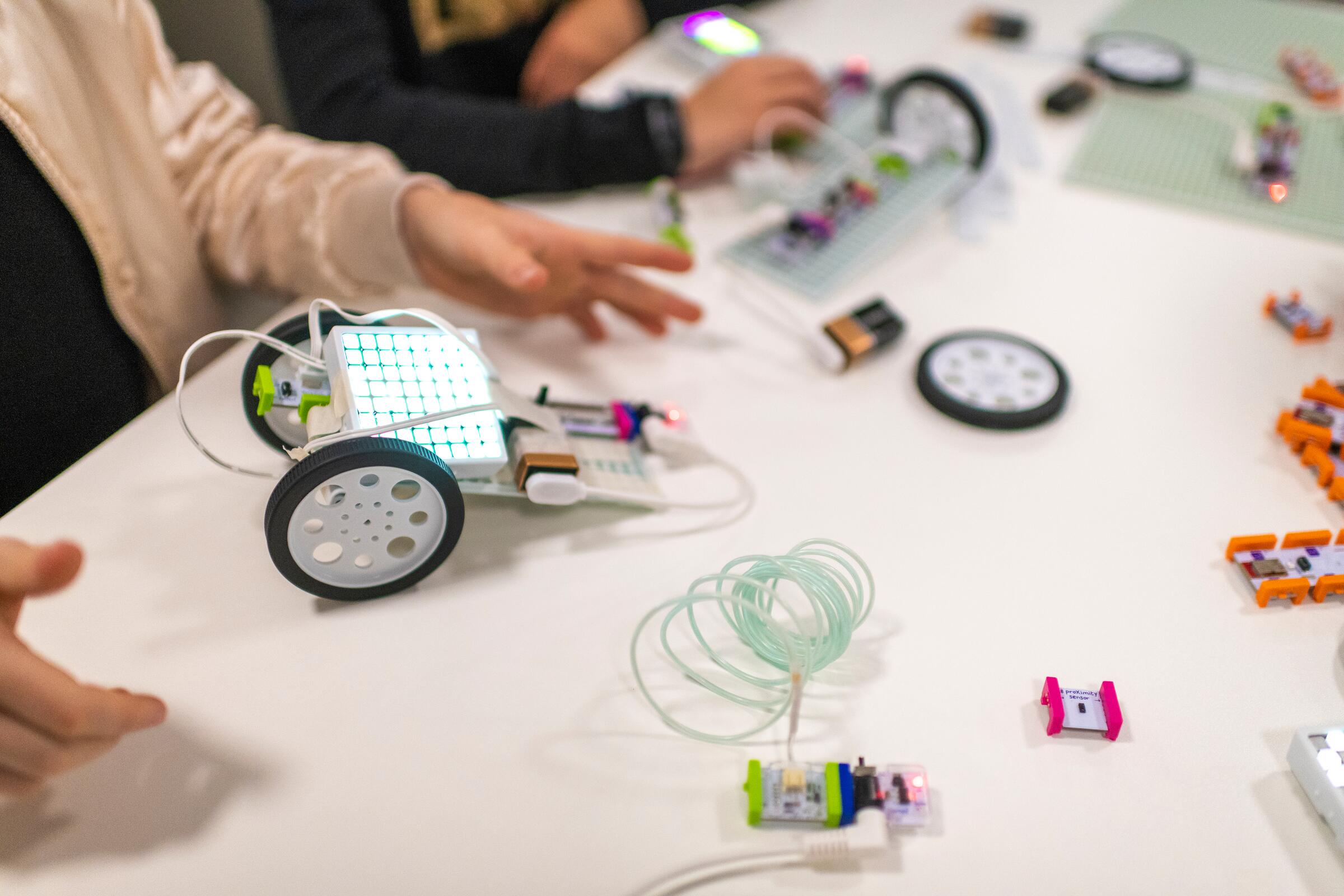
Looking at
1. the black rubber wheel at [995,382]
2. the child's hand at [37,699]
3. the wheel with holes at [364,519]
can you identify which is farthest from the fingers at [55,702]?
the black rubber wheel at [995,382]

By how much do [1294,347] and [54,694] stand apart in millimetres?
909

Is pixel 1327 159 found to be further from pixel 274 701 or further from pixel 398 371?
pixel 274 701

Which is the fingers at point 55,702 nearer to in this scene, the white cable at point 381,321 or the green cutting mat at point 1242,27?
the white cable at point 381,321

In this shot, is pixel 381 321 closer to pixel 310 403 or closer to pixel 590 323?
pixel 310 403

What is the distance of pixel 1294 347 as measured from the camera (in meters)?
0.77

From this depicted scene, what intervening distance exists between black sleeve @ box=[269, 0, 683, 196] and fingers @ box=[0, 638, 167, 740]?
0.66m

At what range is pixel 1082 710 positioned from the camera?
20.4 inches

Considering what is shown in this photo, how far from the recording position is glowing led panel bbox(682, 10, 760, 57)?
3.95 ft

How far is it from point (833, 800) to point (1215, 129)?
941 mm

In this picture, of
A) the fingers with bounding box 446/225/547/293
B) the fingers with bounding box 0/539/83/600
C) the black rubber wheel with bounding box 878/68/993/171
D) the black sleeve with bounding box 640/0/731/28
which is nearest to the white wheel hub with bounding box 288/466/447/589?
the fingers with bounding box 0/539/83/600

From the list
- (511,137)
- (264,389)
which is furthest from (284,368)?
(511,137)

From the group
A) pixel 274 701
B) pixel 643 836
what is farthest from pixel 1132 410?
pixel 274 701

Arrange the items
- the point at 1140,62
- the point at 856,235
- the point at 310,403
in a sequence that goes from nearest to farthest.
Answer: the point at 310,403, the point at 856,235, the point at 1140,62

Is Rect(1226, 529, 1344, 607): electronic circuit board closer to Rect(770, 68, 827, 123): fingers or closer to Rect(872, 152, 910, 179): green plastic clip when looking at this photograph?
Rect(872, 152, 910, 179): green plastic clip
